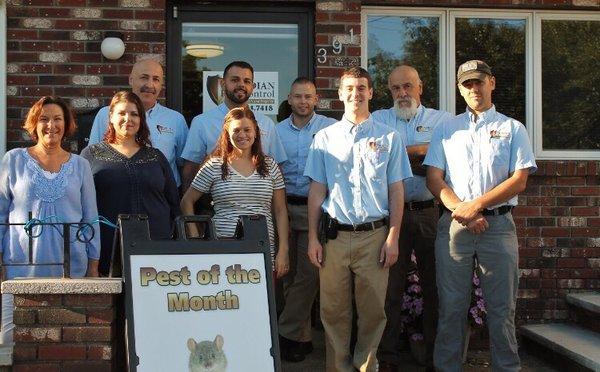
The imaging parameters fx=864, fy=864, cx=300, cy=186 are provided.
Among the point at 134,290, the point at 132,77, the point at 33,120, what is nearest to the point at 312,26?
the point at 132,77

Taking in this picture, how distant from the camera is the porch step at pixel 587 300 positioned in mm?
6425

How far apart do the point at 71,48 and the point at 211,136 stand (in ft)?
5.07

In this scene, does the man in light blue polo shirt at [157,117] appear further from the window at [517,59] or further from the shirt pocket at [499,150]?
the shirt pocket at [499,150]

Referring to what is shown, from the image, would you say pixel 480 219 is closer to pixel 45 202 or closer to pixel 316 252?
pixel 316 252

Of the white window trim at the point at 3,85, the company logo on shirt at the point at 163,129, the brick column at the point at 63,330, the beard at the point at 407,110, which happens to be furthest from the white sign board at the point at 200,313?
the white window trim at the point at 3,85

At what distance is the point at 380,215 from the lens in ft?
17.0

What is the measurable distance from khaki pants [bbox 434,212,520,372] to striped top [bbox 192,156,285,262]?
3.65ft

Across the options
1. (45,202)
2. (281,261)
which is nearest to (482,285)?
(281,261)

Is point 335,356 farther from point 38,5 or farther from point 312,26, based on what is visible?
point 38,5

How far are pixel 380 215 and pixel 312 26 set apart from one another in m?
2.23

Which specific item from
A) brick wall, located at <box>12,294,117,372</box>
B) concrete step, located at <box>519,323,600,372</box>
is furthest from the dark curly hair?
concrete step, located at <box>519,323,600,372</box>

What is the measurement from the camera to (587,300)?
6605 millimetres

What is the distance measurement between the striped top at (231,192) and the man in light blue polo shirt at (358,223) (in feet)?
1.10

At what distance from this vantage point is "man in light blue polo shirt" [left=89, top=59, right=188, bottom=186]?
18.7ft
